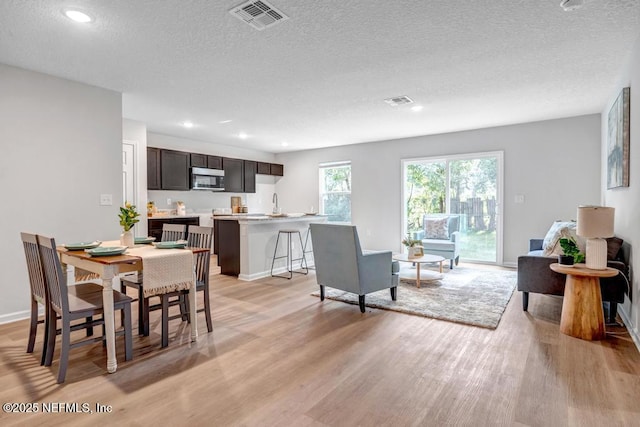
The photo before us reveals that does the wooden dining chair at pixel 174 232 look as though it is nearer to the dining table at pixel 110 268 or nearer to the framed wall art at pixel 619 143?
the dining table at pixel 110 268

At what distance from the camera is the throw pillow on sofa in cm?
591

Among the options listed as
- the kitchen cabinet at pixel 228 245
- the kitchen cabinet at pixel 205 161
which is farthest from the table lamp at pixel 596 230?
the kitchen cabinet at pixel 205 161

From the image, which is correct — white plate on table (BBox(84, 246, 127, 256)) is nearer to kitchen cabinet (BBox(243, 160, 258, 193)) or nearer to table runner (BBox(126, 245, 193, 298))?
table runner (BBox(126, 245, 193, 298))

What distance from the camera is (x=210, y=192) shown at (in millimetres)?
7594

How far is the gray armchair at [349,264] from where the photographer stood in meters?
3.47

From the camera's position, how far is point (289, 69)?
3.44 metres

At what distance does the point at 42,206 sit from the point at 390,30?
12.1ft

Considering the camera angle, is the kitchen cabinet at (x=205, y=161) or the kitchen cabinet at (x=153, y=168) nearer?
the kitchen cabinet at (x=153, y=168)

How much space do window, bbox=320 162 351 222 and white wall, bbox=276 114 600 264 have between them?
0.38 m

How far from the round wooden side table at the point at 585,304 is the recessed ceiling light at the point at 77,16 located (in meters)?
4.14

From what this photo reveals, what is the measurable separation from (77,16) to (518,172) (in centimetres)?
611

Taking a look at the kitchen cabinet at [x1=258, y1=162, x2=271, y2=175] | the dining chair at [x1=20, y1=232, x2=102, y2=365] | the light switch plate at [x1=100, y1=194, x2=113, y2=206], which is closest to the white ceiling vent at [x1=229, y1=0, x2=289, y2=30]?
the dining chair at [x1=20, y1=232, x2=102, y2=365]

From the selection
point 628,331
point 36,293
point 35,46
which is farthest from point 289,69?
point 628,331

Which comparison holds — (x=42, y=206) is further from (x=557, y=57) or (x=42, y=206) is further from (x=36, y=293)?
(x=557, y=57)
